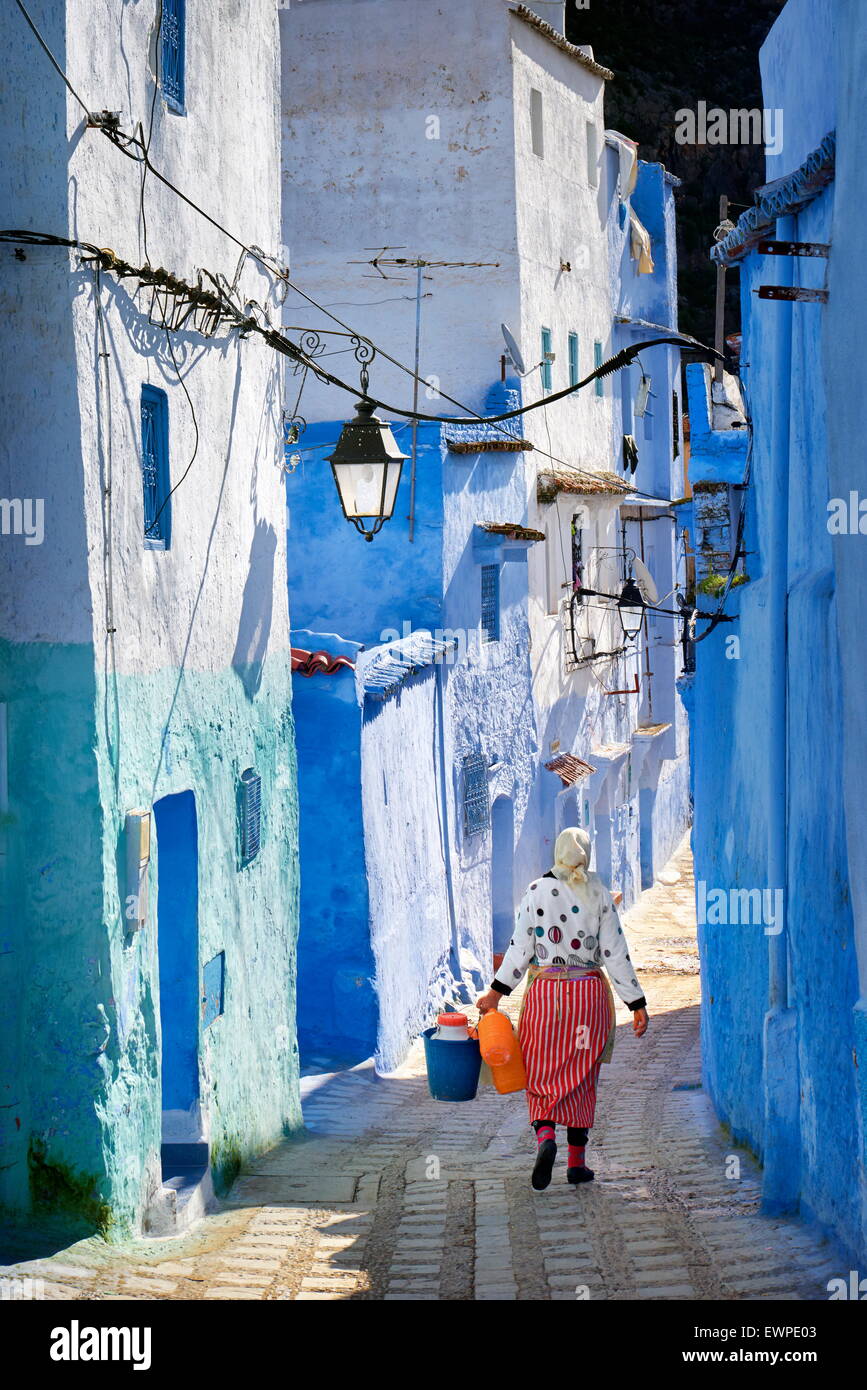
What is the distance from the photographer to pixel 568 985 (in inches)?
339

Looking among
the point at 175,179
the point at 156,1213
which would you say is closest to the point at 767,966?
the point at 156,1213

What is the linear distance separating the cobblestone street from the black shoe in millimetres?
78

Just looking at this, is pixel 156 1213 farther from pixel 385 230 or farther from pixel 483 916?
pixel 385 230

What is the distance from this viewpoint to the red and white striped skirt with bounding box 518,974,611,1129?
8.60 metres

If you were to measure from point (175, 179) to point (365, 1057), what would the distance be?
7844 mm

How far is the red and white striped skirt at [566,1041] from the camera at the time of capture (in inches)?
339

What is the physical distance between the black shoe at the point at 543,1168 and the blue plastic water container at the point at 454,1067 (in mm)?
1915

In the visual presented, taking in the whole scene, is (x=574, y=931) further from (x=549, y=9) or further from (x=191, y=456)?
(x=549, y=9)

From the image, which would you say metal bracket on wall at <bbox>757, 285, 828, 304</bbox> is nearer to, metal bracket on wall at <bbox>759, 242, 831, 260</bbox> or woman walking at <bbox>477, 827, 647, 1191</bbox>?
metal bracket on wall at <bbox>759, 242, 831, 260</bbox>

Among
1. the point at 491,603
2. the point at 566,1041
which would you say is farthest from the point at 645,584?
the point at 566,1041

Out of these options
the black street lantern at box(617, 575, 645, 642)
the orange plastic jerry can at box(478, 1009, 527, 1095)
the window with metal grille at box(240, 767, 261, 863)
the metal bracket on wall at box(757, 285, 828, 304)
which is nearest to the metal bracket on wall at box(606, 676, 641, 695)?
the black street lantern at box(617, 575, 645, 642)

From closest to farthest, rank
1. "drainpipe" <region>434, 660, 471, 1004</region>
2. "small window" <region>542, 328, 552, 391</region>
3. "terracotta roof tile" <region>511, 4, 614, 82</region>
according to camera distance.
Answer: "drainpipe" <region>434, 660, 471, 1004</region> < "terracotta roof tile" <region>511, 4, 614, 82</region> < "small window" <region>542, 328, 552, 391</region>

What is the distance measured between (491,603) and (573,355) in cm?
699

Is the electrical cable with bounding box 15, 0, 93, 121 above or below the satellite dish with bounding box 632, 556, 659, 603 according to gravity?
above
